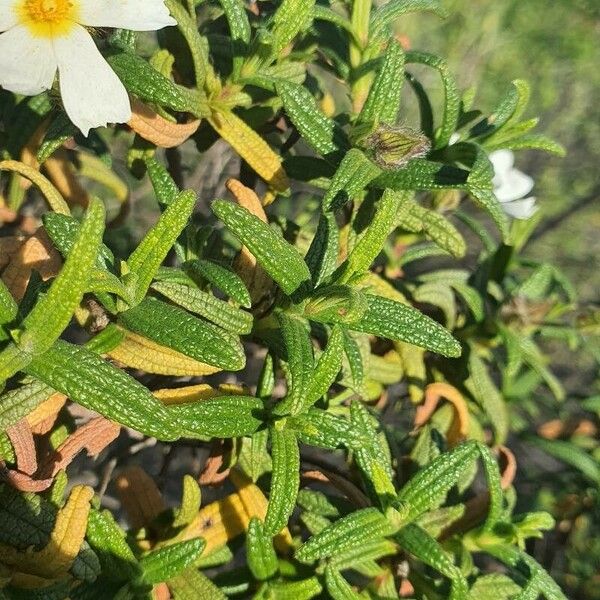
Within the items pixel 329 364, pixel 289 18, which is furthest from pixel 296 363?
pixel 289 18

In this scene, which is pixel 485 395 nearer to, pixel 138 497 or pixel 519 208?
pixel 519 208

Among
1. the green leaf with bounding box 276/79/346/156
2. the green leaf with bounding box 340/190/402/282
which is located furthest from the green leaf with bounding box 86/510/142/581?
the green leaf with bounding box 276/79/346/156

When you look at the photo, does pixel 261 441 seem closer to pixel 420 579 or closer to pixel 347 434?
pixel 347 434

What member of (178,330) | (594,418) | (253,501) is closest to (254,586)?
(253,501)

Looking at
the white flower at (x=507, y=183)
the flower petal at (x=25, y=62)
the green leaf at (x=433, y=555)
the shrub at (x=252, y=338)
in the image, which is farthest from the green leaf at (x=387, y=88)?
the white flower at (x=507, y=183)

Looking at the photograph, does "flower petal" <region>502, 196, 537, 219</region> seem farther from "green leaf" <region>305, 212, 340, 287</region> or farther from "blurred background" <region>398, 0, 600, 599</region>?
"blurred background" <region>398, 0, 600, 599</region>

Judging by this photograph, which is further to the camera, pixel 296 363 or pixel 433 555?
pixel 433 555
